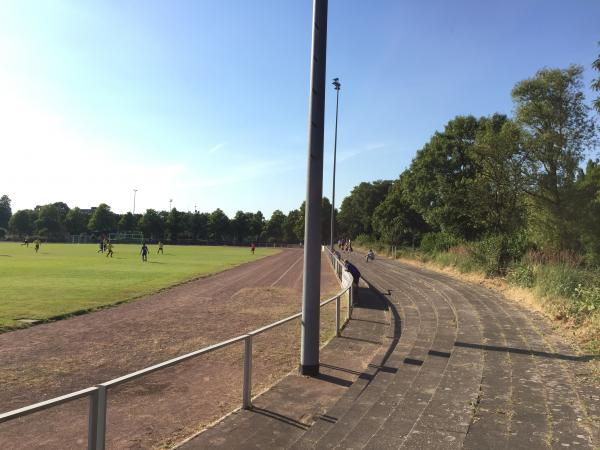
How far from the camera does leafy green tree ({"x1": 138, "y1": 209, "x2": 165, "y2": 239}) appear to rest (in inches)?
4936

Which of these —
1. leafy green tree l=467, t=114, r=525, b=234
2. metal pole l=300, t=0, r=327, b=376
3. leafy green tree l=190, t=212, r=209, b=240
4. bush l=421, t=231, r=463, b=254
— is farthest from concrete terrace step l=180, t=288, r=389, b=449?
leafy green tree l=190, t=212, r=209, b=240

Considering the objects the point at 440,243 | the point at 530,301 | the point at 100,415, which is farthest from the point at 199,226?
the point at 100,415

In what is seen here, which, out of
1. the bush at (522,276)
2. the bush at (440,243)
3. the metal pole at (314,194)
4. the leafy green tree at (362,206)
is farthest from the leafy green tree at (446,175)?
the leafy green tree at (362,206)

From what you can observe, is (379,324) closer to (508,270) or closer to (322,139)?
(322,139)

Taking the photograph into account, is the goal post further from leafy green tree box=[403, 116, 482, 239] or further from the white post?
the white post

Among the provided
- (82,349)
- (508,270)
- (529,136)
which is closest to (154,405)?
(82,349)

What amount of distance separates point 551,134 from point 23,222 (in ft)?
485

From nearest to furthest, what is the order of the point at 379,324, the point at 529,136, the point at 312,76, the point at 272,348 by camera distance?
the point at 312,76, the point at 272,348, the point at 379,324, the point at 529,136

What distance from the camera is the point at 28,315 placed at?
12742mm

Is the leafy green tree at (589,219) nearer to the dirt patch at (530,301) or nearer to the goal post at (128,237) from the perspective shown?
the dirt patch at (530,301)

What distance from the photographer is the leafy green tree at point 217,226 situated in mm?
129750

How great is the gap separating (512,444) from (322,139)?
14.3 ft

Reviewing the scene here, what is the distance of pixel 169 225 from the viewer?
126 m

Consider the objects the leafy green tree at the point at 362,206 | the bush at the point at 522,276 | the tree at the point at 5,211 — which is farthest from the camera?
the tree at the point at 5,211
